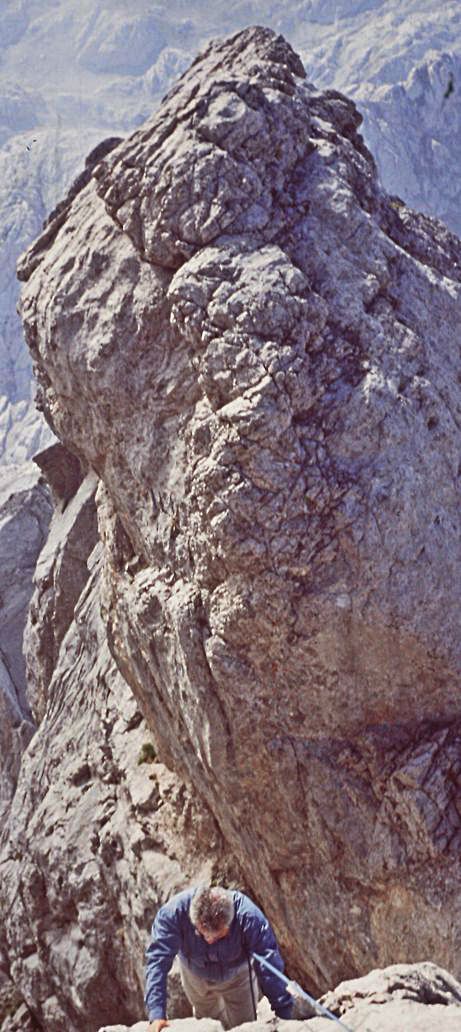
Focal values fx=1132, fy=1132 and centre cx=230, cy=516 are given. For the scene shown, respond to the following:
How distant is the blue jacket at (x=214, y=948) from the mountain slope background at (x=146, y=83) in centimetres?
11264

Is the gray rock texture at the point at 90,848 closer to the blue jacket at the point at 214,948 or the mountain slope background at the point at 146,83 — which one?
the blue jacket at the point at 214,948

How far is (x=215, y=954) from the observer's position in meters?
10.4

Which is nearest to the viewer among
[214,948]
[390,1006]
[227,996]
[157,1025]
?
[390,1006]

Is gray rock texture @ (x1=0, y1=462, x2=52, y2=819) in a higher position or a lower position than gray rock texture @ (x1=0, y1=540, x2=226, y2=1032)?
higher

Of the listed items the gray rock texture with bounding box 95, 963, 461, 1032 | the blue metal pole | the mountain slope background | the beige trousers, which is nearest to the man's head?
the blue metal pole

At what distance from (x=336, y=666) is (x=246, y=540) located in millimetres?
1785

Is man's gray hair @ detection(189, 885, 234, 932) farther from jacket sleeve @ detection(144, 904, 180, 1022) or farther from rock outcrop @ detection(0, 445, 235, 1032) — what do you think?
rock outcrop @ detection(0, 445, 235, 1032)

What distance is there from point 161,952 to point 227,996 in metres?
1.10

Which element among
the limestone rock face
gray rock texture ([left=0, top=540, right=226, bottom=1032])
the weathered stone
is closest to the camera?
the limestone rock face

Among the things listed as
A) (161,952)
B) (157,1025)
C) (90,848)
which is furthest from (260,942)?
(90,848)

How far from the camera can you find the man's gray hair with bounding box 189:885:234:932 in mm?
9711

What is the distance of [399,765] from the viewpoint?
12.8 meters

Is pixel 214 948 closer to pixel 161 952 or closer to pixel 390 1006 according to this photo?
pixel 161 952

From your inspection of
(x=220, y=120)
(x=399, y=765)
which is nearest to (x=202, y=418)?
(x=220, y=120)
